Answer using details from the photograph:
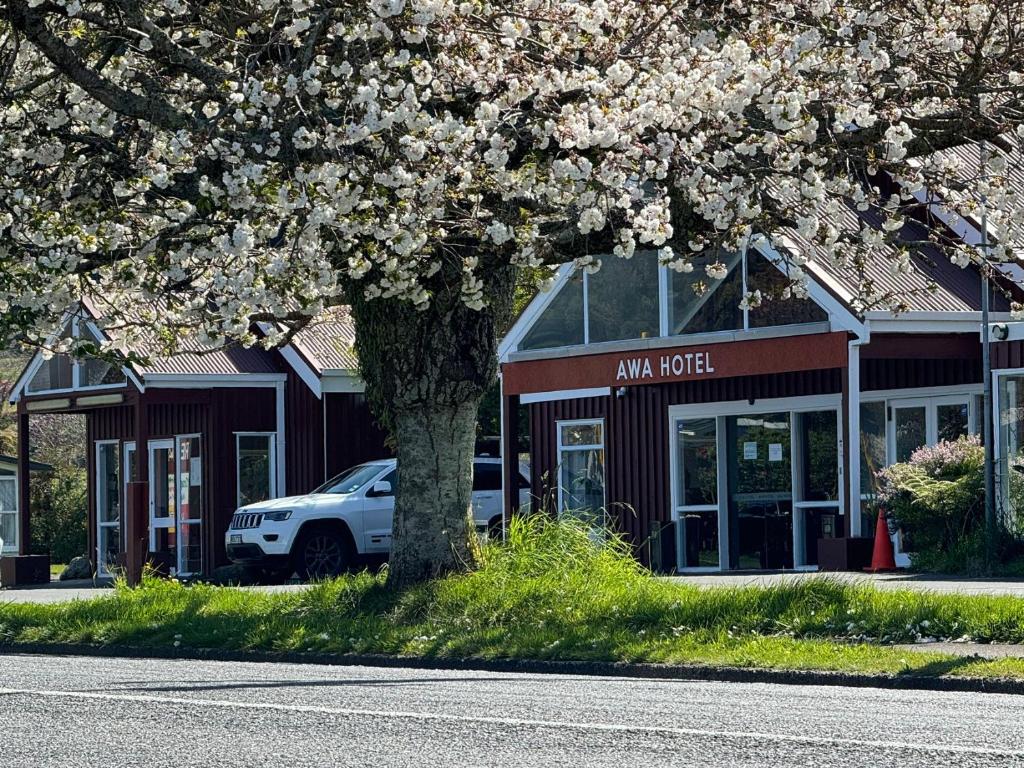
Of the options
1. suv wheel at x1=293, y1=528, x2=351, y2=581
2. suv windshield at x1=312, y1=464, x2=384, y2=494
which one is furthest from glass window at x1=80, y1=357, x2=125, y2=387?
suv wheel at x1=293, y1=528, x2=351, y2=581

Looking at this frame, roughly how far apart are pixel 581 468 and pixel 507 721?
19.1m

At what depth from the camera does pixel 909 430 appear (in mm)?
23469

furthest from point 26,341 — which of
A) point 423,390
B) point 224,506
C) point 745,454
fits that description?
point 224,506

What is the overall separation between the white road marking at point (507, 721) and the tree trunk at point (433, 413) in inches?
199

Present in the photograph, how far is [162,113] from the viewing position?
13562 mm

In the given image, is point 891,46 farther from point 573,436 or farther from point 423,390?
point 573,436

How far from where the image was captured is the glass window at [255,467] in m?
31.0

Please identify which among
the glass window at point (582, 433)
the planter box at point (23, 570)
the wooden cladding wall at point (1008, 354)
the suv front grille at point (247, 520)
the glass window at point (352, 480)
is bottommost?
the planter box at point (23, 570)

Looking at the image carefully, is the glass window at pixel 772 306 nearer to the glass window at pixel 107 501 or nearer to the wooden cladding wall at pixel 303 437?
the wooden cladding wall at pixel 303 437

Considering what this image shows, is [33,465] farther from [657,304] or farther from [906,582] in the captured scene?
[906,582]

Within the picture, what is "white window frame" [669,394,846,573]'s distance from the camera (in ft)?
79.6

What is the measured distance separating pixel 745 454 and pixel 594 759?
18017 millimetres

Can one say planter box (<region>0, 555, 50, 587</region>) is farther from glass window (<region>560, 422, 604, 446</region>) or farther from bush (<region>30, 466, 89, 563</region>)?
bush (<region>30, 466, 89, 563</region>)

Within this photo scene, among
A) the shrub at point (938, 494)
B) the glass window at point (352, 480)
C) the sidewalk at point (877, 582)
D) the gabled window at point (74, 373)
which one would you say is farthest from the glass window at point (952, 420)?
the gabled window at point (74, 373)
